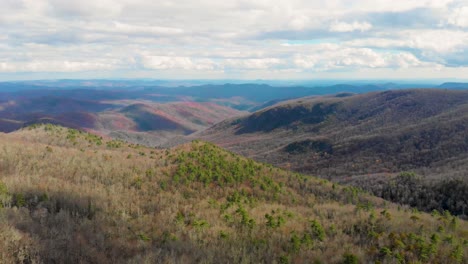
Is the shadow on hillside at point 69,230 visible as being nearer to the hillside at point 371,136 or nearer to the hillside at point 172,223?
the hillside at point 172,223

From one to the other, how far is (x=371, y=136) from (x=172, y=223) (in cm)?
6962

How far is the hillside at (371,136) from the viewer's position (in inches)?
2074

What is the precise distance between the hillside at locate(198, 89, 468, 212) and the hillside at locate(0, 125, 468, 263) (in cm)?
2562

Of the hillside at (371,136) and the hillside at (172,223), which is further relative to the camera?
the hillside at (371,136)

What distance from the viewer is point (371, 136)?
71.1 metres

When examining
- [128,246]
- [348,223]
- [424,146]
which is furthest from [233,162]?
[424,146]

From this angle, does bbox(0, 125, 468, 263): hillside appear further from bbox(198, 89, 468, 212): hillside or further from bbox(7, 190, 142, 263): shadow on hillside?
bbox(198, 89, 468, 212): hillside

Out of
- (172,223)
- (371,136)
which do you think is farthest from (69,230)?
(371,136)

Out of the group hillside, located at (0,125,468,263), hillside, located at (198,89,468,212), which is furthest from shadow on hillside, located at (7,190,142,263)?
hillside, located at (198,89,468,212)

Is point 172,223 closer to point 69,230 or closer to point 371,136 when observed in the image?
point 69,230

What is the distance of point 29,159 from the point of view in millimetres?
15539

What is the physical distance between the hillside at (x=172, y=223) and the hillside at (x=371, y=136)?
84.0ft

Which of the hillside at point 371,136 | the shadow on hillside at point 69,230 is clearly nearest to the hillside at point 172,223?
the shadow on hillside at point 69,230

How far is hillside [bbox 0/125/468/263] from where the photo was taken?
6.91 metres
